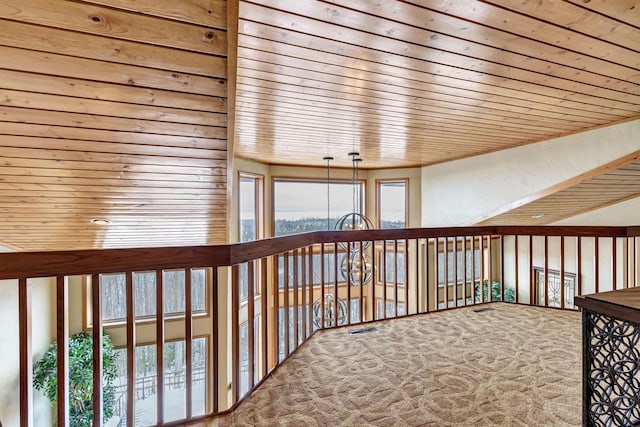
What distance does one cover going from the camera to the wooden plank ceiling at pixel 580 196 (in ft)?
13.9

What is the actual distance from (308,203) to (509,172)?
3.98 m

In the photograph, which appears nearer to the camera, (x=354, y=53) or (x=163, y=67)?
(x=163, y=67)

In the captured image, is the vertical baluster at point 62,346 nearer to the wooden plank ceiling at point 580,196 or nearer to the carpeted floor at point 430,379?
the carpeted floor at point 430,379

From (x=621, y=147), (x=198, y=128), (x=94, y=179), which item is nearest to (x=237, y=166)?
(x=94, y=179)

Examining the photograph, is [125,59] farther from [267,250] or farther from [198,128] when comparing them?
[267,250]

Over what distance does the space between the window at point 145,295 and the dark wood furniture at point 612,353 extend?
563cm

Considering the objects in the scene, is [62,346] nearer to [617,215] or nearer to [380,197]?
[380,197]

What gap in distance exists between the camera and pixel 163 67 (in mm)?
1999

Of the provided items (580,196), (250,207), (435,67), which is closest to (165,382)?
(250,207)

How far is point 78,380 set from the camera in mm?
4793

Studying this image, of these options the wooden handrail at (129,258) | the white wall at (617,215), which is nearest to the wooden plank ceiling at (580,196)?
the white wall at (617,215)

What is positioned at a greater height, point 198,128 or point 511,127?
point 511,127

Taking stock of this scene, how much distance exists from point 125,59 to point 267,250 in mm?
1391

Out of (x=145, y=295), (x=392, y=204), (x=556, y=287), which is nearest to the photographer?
(x=145, y=295)
